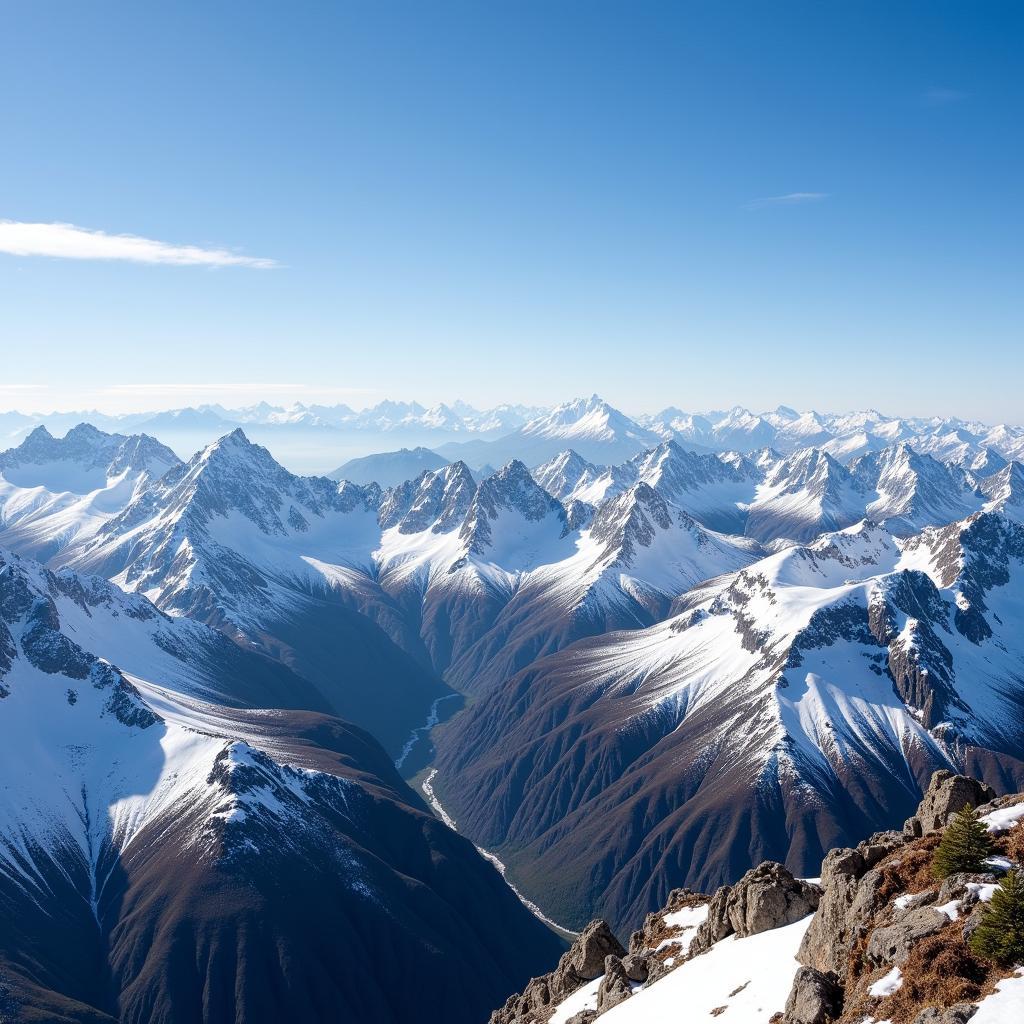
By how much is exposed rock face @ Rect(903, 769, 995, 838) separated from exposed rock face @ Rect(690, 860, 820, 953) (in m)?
10.0

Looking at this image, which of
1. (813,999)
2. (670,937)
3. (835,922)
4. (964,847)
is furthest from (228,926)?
(964,847)

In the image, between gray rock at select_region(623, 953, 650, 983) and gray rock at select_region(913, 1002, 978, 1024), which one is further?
gray rock at select_region(623, 953, 650, 983)

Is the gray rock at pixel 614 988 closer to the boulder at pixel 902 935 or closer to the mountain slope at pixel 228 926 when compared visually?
the boulder at pixel 902 935

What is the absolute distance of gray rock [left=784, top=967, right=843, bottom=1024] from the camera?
131 ft

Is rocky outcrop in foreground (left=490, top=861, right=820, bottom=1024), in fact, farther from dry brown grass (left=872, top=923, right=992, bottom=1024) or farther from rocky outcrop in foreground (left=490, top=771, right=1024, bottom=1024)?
dry brown grass (left=872, top=923, right=992, bottom=1024)

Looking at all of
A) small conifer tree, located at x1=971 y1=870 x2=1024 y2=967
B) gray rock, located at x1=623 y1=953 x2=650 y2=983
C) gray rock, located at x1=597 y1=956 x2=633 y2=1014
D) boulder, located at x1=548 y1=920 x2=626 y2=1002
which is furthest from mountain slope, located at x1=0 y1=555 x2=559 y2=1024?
small conifer tree, located at x1=971 y1=870 x2=1024 y2=967

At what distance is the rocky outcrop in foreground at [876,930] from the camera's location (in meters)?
35.5

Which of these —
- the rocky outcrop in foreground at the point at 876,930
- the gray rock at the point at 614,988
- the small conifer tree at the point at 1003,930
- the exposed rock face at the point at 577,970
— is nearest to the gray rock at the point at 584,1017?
the rocky outcrop in foreground at the point at 876,930

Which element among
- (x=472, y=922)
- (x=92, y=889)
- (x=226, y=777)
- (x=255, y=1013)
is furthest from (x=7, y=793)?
(x=472, y=922)

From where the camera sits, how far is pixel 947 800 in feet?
178

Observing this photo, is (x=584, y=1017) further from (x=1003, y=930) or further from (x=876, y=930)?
(x=1003, y=930)

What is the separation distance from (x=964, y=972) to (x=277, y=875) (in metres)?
176

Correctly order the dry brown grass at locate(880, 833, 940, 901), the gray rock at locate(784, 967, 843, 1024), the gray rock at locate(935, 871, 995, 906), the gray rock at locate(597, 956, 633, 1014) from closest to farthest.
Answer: the gray rock at locate(784, 967, 843, 1024) → the gray rock at locate(935, 871, 995, 906) → the dry brown grass at locate(880, 833, 940, 901) → the gray rock at locate(597, 956, 633, 1014)

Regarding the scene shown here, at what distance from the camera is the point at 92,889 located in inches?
7411
